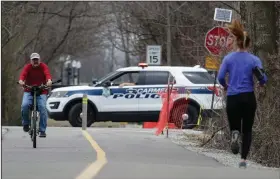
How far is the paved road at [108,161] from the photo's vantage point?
8.43m

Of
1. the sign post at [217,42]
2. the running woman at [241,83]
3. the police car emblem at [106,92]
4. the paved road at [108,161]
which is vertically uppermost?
the sign post at [217,42]

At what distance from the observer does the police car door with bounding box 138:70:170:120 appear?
2005cm

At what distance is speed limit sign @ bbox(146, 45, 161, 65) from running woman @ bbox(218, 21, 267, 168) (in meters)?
18.3

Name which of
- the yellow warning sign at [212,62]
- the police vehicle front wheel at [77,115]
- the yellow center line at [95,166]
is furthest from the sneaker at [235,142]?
the police vehicle front wheel at [77,115]

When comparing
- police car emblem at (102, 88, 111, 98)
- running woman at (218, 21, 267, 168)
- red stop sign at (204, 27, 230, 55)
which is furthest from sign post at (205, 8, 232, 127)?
police car emblem at (102, 88, 111, 98)

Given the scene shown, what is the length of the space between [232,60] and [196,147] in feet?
15.6

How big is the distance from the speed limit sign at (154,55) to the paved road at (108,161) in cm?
1321

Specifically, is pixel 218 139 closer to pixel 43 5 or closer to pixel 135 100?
pixel 135 100

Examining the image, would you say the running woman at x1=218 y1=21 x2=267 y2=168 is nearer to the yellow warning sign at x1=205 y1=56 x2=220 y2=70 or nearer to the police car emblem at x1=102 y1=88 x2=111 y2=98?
the yellow warning sign at x1=205 y1=56 x2=220 y2=70

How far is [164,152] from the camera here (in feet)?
38.5

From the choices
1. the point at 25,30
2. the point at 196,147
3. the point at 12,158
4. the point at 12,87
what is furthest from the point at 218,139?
the point at 25,30

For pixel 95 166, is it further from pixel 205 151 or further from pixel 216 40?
pixel 216 40

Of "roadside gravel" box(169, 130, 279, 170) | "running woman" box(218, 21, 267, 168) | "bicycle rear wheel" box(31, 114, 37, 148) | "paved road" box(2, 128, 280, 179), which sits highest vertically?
"running woman" box(218, 21, 267, 168)

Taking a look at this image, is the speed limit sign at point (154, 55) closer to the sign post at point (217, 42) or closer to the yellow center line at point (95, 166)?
the sign post at point (217, 42)
